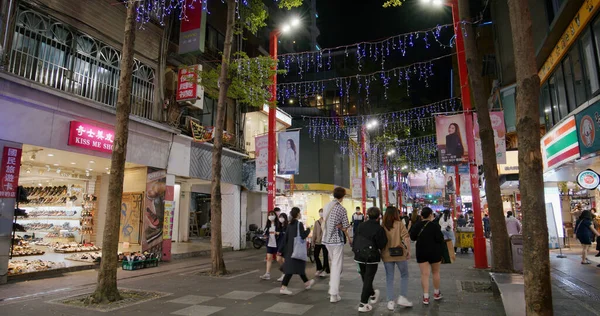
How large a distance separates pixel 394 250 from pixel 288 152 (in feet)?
31.6

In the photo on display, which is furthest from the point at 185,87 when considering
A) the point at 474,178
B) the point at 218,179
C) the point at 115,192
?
the point at 474,178

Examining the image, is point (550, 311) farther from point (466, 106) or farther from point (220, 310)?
point (466, 106)

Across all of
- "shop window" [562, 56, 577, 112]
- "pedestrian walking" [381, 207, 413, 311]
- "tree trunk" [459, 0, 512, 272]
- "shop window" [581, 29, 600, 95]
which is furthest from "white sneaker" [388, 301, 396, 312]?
"shop window" [562, 56, 577, 112]

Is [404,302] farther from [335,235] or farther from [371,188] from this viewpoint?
[371,188]

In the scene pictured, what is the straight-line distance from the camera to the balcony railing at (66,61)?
10375mm

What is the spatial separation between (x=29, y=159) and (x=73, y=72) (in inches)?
128

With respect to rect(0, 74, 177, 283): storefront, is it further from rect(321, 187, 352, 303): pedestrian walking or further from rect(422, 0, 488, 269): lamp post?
rect(422, 0, 488, 269): lamp post

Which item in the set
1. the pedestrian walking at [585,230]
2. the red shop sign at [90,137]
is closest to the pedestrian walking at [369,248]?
the red shop sign at [90,137]

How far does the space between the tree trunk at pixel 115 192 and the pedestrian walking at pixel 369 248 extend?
499cm

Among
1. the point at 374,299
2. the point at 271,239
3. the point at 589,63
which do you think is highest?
the point at 589,63

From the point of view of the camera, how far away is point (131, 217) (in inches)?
598

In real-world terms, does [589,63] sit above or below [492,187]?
above

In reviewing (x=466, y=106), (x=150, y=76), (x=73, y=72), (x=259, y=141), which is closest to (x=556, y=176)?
(x=466, y=106)

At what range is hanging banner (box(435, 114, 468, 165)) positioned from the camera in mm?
11531
